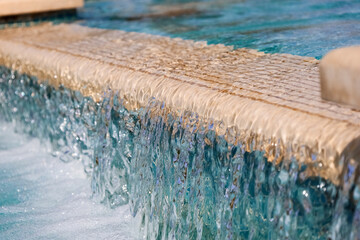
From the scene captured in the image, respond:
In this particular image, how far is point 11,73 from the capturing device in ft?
11.1

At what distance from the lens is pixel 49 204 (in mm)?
2566

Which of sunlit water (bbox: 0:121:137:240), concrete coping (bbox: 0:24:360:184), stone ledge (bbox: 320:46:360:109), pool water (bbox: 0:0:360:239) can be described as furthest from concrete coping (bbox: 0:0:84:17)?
stone ledge (bbox: 320:46:360:109)

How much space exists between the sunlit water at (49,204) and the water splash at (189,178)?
8cm

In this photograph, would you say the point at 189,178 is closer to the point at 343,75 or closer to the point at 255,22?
the point at 343,75

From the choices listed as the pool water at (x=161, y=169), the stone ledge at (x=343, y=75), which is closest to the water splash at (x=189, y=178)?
the pool water at (x=161, y=169)

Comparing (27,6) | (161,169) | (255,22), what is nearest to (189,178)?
(161,169)

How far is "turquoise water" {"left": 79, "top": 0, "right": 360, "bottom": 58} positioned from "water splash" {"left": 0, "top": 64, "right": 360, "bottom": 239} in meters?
0.73

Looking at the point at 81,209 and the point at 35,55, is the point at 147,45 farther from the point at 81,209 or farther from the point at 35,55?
the point at 81,209

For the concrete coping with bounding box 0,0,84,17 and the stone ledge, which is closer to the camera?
the stone ledge

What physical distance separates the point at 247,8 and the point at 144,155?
236 cm

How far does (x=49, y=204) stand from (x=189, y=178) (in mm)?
850

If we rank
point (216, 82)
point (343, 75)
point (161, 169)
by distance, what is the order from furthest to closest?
point (161, 169) → point (216, 82) → point (343, 75)

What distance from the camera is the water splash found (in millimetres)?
1564

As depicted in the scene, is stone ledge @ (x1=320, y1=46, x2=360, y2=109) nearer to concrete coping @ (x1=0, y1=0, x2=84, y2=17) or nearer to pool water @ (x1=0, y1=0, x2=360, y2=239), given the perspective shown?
pool water @ (x1=0, y1=0, x2=360, y2=239)
